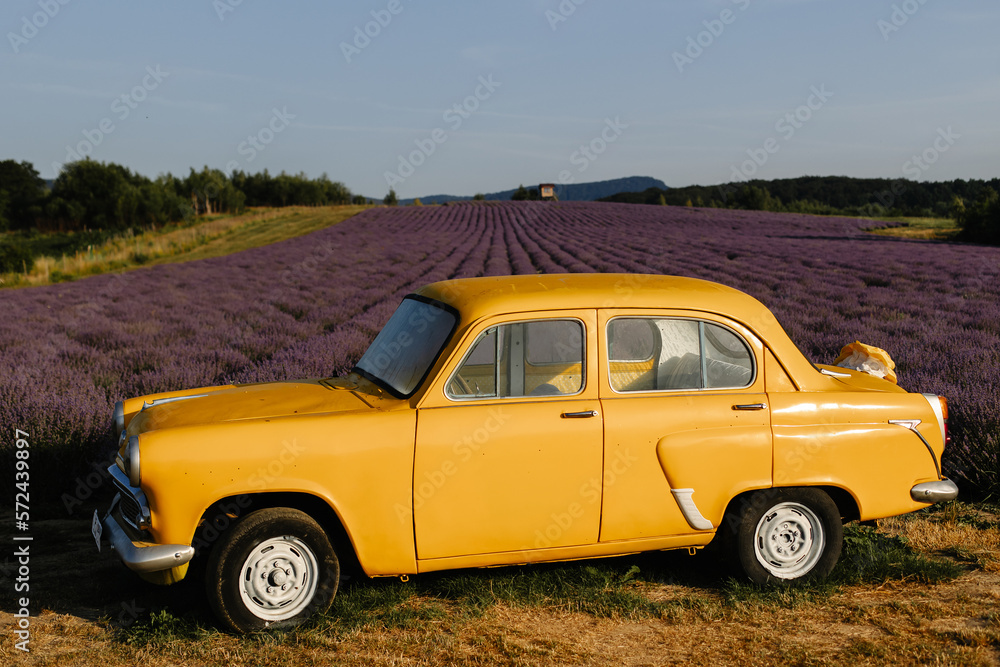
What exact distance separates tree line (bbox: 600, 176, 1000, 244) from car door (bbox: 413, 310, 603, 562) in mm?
55614

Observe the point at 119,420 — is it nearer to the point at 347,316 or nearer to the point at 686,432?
the point at 686,432

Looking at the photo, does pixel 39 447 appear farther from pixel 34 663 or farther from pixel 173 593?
pixel 34 663

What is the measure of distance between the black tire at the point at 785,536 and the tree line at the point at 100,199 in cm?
6842

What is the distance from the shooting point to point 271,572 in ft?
11.0

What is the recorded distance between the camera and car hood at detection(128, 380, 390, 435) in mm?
3412

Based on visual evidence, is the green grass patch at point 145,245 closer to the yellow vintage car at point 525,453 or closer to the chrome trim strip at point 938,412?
the yellow vintage car at point 525,453

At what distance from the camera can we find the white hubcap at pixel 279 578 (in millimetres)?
3305

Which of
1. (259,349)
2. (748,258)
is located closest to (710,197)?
(748,258)

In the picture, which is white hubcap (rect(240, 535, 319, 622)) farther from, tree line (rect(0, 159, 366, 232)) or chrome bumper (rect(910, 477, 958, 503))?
tree line (rect(0, 159, 366, 232))

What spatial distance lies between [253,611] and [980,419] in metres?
5.47

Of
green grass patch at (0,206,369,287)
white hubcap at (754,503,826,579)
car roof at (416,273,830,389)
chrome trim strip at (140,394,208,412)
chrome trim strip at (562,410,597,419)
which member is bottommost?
white hubcap at (754,503,826,579)

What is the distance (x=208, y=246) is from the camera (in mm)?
43469

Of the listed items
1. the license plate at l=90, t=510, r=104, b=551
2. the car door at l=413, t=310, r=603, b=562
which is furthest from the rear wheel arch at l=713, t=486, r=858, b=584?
the license plate at l=90, t=510, r=104, b=551

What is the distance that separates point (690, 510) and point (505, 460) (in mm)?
1042
